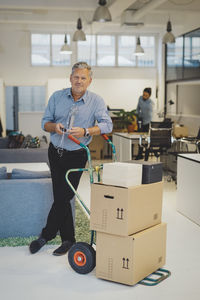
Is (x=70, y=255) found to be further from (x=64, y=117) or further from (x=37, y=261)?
(x=64, y=117)

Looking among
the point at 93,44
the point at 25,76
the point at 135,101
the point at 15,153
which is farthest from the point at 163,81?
the point at 15,153

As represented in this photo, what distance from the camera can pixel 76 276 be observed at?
11.9 feet

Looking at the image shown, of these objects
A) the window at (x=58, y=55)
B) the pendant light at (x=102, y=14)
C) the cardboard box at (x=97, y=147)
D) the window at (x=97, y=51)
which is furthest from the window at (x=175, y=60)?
the pendant light at (x=102, y=14)

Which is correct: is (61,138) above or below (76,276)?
above

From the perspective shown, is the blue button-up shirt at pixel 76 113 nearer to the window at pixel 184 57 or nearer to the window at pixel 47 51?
the window at pixel 184 57

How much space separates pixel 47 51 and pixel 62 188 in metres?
11.3

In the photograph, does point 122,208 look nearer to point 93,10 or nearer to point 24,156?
point 24,156

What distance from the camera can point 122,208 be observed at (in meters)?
3.30

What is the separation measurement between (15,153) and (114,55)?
8739mm

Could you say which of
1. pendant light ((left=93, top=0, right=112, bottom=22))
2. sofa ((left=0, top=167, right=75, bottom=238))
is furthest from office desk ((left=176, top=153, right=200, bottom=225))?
pendant light ((left=93, top=0, right=112, bottom=22))

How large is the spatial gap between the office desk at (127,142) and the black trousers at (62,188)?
442cm

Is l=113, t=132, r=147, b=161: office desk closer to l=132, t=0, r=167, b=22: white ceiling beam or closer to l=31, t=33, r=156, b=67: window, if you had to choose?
l=132, t=0, r=167, b=22: white ceiling beam

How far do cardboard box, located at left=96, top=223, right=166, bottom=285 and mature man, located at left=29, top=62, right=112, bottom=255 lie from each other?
0.66 meters

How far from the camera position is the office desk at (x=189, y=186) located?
5438mm
